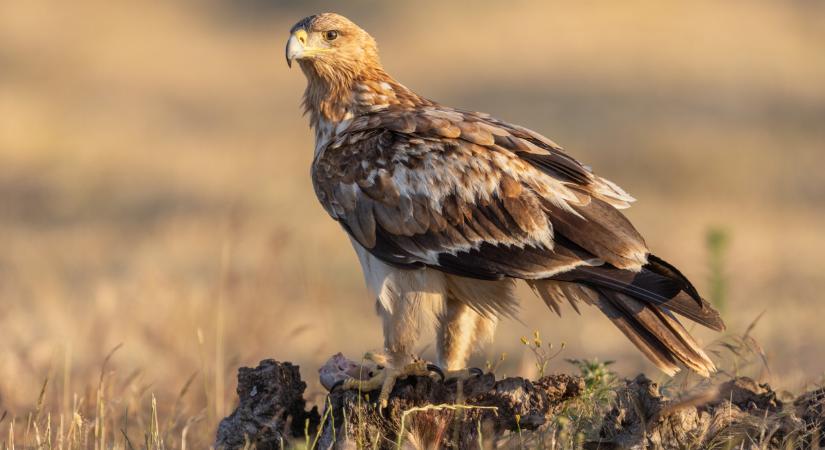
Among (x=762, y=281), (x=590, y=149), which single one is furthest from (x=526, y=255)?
(x=590, y=149)

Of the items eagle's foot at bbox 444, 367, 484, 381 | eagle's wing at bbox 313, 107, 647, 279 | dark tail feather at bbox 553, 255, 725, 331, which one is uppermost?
eagle's wing at bbox 313, 107, 647, 279

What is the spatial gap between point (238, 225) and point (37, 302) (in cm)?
214

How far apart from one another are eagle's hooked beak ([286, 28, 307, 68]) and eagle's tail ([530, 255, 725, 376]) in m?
2.07

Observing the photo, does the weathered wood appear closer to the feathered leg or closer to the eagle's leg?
the feathered leg

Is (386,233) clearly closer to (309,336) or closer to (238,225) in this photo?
(238,225)

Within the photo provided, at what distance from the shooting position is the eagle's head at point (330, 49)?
6.94 metres

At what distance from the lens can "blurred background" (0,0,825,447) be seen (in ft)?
29.7

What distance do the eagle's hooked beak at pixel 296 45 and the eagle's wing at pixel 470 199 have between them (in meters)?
0.71

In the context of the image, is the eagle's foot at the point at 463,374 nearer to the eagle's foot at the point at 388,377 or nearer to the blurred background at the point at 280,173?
the eagle's foot at the point at 388,377

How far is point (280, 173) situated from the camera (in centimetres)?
1753

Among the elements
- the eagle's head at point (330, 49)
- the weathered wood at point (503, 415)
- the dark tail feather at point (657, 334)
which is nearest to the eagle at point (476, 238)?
the dark tail feather at point (657, 334)

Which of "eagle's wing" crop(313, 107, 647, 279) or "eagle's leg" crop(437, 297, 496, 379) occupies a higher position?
"eagle's wing" crop(313, 107, 647, 279)

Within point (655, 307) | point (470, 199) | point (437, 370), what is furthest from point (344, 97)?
point (655, 307)

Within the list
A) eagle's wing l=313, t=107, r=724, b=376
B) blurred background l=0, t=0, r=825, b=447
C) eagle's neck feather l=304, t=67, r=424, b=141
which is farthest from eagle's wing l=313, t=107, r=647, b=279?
blurred background l=0, t=0, r=825, b=447
